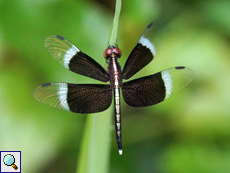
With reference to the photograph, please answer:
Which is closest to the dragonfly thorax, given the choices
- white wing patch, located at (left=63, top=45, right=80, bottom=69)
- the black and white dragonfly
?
the black and white dragonfly

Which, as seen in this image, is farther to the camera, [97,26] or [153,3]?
[153,3]

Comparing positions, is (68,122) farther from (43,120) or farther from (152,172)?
(152,172)

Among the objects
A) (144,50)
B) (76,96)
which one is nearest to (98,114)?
(76,96)

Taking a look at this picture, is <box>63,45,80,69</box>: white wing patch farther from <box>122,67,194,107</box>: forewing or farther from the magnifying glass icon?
the magnifying glass icon

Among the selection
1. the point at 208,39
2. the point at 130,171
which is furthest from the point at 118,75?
the point at 208,39

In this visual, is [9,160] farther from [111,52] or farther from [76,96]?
[111,52]
